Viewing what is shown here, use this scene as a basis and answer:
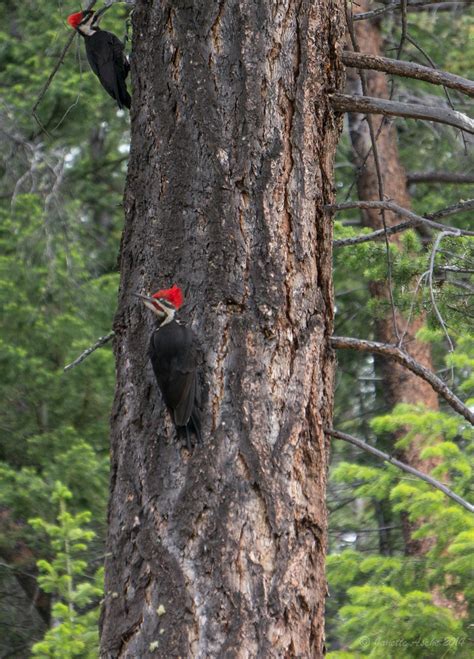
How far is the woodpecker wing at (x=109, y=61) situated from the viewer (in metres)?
4.92

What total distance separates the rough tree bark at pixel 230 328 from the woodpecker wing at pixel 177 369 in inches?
2.2

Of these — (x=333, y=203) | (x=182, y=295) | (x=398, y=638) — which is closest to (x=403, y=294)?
(x=333, y=203)

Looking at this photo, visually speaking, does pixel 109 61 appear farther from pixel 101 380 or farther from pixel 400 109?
pixel 101 380

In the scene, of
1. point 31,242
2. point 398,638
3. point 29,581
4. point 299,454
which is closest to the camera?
point 299,454

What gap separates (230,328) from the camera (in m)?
3.07

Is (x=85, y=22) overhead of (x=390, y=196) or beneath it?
beneath

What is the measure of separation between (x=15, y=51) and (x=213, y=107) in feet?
33.6

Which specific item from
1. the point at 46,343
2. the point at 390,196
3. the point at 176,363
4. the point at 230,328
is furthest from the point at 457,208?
the point at 46,343

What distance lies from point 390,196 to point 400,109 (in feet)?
21.6

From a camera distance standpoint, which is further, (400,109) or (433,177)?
(433,177)

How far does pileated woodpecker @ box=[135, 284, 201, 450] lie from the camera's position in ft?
9.64

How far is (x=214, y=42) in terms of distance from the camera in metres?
3.38

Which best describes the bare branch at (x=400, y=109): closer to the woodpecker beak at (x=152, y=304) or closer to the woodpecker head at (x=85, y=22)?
the woodpecker beak at (x=152, y=304)

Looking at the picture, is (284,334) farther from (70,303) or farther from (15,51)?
(15,51)
